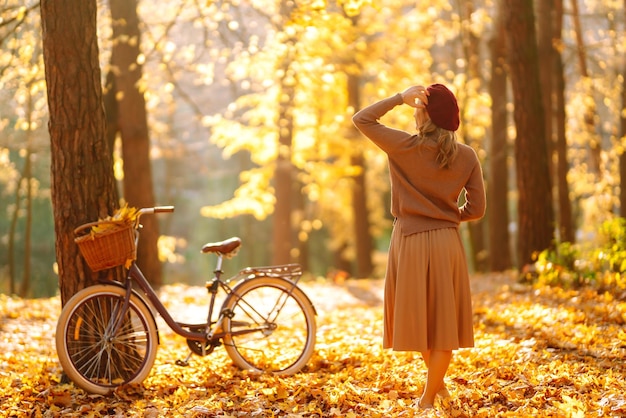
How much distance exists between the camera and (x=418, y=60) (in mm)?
19047

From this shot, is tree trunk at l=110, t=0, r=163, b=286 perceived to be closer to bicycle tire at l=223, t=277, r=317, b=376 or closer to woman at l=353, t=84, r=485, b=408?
bicycle tire at l=223, t=277, r=317, b=376

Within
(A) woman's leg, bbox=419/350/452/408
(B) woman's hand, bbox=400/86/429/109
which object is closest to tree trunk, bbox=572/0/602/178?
(B) woman's hand, bbox=400/86/429/109

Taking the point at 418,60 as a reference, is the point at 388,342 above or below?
below

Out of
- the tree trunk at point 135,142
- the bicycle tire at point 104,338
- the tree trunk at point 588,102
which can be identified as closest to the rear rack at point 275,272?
the bicycle tire at point 104,338

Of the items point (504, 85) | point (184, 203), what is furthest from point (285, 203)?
point (184, 203)

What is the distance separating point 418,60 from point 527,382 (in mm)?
14066

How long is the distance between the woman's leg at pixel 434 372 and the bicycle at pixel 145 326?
5.67 ft

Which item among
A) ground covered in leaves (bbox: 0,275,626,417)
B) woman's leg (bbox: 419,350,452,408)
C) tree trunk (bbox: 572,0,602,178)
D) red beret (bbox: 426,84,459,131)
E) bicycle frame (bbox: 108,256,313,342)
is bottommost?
ground covered in leaves (bbox: 0,275,626,417)

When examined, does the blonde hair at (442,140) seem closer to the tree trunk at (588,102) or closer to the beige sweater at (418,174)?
the beige sweater at (418,174)

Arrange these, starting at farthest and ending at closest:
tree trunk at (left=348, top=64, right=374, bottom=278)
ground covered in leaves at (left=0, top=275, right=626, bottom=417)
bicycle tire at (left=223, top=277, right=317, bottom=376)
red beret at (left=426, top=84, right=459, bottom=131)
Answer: tree trunk at (left=348, top=64, right=374, bottom=278)
bicycle tire at (left=223, top=277, right=317, bottom=376)
ground covered in leaves at (left=0, top=275, right=626, bottom=417)
red beret at (left=426, top=84, right=459, bottom=131)

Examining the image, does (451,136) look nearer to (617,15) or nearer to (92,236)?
(92,236)

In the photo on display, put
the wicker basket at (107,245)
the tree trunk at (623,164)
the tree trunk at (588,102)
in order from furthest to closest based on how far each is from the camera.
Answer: the tree trunk at (588,102) < the tree trunk at (623,164) < the wicker basket at (107,245)

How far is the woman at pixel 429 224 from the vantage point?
5012 millimetres

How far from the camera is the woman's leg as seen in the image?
5125mm
